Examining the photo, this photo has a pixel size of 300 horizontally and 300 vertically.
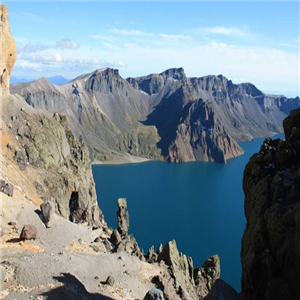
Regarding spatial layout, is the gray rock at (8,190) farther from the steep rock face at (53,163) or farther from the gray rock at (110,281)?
the gray rock at (110,281)

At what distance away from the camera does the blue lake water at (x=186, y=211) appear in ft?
317

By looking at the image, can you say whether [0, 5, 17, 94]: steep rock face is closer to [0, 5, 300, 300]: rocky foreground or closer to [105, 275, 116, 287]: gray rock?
[0, 5, 300, 300]: rocky foreground

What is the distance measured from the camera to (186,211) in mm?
131125

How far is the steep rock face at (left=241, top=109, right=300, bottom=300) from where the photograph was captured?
1898 cm

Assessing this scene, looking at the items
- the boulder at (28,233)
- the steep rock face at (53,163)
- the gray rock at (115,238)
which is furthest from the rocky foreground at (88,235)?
the steep rock face at (53,163)

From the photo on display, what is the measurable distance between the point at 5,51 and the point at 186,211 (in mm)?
90771

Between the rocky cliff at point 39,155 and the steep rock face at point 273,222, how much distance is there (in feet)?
124

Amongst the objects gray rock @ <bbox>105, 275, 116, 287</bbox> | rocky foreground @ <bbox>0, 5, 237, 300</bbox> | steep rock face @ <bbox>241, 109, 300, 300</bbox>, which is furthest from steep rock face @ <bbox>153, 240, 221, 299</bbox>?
steep rock face @ <bbox>241, 109, 300, 300</bbox>

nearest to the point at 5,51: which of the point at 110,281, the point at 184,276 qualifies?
the point at 110,281

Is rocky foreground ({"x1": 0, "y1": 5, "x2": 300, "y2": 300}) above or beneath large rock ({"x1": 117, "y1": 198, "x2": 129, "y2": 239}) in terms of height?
above

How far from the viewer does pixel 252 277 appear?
21219 mm

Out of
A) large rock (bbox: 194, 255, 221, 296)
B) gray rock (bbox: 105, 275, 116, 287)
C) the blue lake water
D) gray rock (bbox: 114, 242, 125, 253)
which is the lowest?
the blue lake water

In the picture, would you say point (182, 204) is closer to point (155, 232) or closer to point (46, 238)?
point (155, 232)

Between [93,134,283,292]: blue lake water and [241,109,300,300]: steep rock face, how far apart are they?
2361 inches
